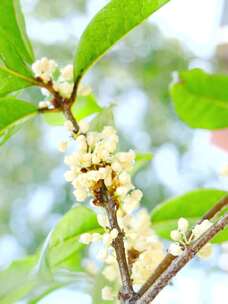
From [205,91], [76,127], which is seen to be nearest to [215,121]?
[205,91]

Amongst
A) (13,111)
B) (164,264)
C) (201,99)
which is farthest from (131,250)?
(201,99)

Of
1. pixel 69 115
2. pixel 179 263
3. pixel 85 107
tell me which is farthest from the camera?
pixel 85 107

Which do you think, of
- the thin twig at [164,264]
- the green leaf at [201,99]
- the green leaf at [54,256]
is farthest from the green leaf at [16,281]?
the green leaf at [201,99]

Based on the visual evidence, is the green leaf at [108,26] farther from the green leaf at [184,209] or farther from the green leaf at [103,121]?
the green leaf at [184,209]

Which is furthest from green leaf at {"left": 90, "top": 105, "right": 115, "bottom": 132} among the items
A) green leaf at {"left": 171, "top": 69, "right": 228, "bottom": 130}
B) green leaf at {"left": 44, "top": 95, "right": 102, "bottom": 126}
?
green leaf at {"left": 171, "top": 69, "right": 228, "bottom": 130}

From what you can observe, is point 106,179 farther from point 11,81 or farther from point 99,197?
point 11,81
